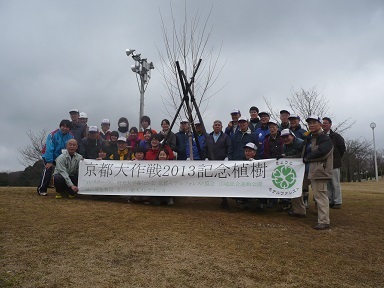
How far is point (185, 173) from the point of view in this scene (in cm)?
722

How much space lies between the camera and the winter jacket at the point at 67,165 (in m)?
7.70

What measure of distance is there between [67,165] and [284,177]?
5.22 metres

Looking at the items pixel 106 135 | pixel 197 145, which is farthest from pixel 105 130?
pixel 197 145

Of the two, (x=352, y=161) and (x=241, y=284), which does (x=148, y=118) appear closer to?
(x=241, y=284)

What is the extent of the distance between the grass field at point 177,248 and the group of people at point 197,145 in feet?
3.73

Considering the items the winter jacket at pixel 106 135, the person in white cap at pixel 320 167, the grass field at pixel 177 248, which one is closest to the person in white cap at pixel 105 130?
the winter jacket at pixel 106 135

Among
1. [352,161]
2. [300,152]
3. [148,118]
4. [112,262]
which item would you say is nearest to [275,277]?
[112,262]

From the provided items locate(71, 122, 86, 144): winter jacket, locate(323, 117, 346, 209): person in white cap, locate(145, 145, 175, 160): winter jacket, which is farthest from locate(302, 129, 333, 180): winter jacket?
locate(71, 122, 86, 144): winter jacket

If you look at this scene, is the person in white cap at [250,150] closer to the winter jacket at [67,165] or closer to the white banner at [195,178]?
the white banner at [195,178]

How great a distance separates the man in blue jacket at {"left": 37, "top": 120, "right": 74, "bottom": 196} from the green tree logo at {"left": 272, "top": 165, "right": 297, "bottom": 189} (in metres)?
5.26

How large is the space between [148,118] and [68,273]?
19.7 ft

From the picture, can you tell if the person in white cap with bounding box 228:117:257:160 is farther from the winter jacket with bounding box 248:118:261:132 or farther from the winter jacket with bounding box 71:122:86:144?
the winter jacket with bounding box 71:122:86:144

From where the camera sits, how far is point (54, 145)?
316 inches

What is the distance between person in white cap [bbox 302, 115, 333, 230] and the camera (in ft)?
19.0
